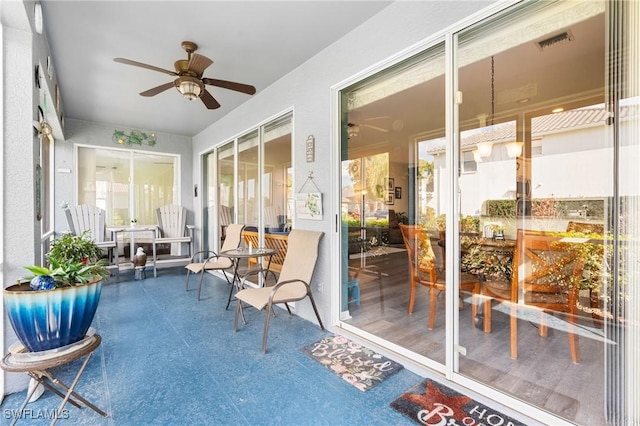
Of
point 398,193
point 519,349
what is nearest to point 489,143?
point 398,193

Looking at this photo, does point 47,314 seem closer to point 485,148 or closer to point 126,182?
point 485,148

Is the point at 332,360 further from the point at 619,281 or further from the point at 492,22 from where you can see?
the point at 492,22

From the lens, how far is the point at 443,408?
1777mm

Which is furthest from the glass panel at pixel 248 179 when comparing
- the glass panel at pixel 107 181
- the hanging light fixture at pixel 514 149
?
the hanging light fixture at pixel 514 149

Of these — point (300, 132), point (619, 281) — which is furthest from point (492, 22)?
point (300, 132)

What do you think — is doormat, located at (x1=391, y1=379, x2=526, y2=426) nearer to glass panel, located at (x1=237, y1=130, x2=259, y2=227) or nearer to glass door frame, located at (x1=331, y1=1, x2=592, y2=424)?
glass door frame, located at (x1=331, y1=1, x2=592, y2=424)

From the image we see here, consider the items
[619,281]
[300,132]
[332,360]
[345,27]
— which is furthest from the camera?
[300,132]

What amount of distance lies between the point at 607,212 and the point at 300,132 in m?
2.73

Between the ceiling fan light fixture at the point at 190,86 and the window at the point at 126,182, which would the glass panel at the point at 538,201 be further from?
the window at the point at 126,182

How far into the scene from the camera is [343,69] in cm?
286

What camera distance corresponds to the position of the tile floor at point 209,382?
5.68 ft

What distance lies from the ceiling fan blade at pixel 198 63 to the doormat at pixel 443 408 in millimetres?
3099

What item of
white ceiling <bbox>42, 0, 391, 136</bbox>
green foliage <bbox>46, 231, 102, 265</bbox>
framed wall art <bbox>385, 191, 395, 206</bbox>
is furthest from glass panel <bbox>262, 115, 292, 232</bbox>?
green foliage <bbox>46, 231, 102, 265</bbox>

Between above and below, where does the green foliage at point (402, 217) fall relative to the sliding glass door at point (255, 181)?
below
